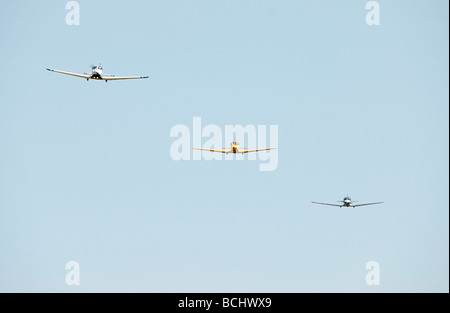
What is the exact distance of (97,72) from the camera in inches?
7475
